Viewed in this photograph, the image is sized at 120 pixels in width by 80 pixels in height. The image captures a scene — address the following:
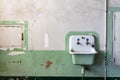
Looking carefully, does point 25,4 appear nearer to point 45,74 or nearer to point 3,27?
point 3,27

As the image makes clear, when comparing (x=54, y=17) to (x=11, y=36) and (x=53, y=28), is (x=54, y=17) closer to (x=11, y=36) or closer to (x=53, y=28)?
(x=53, y=28)

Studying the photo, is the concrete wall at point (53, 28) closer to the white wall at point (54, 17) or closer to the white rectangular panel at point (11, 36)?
the white wall at point (54, 17)

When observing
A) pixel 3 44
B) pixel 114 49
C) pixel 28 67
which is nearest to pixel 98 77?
pixel 114 49

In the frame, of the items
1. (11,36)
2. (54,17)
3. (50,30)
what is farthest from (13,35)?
(54,17)

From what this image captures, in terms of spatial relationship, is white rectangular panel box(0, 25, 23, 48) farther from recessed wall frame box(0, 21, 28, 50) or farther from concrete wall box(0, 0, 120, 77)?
concrete wall box(0, 0, 120, 77)

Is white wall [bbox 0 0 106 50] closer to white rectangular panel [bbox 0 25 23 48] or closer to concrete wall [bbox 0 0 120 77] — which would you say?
concrete wall [bbox 0 0 120 77]

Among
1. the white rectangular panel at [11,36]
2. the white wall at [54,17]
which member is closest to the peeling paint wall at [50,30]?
the white wall at [54,17]

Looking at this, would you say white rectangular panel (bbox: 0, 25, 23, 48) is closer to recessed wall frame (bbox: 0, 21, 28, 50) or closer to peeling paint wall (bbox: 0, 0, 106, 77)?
recessed wall frame (bbox: 0, 21, 28, 50)

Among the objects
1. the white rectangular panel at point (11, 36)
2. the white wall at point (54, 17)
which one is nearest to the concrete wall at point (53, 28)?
the white wall at point (54, 17)

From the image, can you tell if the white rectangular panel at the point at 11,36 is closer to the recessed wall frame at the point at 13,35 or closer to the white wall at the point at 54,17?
the recessed wall frame at the point at 13,35

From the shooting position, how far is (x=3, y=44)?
3953mm

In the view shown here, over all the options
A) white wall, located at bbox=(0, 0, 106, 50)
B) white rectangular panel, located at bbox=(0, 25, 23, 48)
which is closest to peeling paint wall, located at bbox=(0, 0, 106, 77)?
white wall, located at bbox=(0, 0, 106, 50)

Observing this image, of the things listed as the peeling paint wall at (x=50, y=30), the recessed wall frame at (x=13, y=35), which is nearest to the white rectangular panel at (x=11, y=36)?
the recessed wall frame at (x=13, y=35)

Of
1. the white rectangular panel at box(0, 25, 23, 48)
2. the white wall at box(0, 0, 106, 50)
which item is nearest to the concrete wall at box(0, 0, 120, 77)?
the white wall at box(0, 0, 106, 50)
